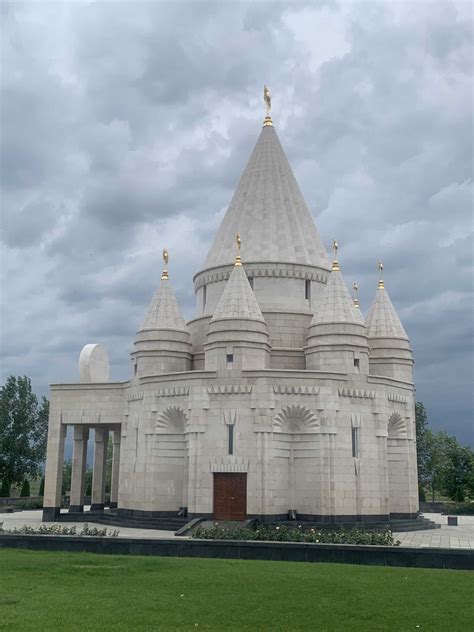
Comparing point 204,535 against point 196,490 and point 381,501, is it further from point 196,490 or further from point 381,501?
point 381,501

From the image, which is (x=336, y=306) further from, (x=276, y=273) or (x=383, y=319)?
(x=383, y=319)

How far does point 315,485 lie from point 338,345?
283 inches

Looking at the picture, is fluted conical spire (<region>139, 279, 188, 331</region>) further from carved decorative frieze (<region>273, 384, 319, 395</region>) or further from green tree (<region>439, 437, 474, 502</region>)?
green tree (<region>439, 437, 474, 502</region>)

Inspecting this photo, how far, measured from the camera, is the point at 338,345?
34.4 m

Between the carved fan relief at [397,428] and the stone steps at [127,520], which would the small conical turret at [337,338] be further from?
the stone steps at [127,520]

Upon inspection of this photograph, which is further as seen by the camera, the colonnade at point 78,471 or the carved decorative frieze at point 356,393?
the colonnade at point 78,471

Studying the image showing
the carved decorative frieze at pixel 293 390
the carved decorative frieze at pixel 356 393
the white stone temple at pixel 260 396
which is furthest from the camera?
the carved decorative frieze at pixel 356 393

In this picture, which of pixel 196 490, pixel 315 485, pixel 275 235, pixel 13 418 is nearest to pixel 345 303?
pixel 275 235

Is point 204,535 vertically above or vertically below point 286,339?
below

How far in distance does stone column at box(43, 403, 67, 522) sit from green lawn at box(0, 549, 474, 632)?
63.9 ft

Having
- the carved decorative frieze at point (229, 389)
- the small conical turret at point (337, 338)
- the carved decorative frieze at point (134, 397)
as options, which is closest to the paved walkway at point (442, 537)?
the small conical turret at point (337, 338)

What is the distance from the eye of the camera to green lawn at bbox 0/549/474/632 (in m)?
12.0

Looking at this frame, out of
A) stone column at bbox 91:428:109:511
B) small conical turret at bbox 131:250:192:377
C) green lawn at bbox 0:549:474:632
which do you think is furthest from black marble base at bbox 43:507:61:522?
green lawn at bbox 0:549:474:632

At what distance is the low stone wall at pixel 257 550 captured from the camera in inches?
731
